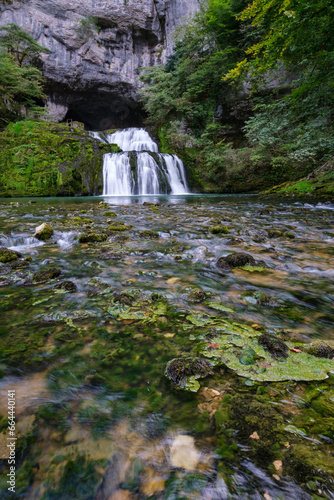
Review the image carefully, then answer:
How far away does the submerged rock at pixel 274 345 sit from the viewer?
134 centimetres

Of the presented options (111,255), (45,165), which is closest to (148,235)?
(111,255)

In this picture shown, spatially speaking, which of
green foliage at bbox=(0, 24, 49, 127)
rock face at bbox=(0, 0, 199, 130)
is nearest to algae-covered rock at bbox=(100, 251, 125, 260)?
green foliage at bbox=(0, 24, 49, 127)

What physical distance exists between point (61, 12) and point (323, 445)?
3584cm

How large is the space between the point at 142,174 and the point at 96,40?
849 inches

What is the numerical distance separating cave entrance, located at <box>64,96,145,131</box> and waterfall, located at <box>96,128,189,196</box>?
17901mm

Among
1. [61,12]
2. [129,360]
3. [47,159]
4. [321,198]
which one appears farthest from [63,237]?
[61,12]

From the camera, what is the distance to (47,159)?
43.0 feet

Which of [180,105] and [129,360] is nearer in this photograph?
[129,360]

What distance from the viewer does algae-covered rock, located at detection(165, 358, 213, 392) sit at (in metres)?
1.17

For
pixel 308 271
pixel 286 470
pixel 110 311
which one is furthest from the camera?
pixel 308 271

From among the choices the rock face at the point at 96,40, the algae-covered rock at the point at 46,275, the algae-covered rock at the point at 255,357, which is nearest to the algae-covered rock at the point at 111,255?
the algae-covered rock at the point at 46,275

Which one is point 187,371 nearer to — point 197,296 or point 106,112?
point 197,296

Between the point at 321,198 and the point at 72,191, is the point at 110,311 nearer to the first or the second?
the point at 321,198

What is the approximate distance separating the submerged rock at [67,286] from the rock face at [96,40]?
98.7 feet
